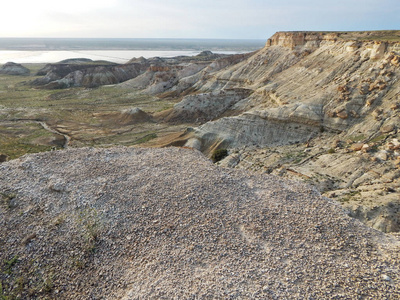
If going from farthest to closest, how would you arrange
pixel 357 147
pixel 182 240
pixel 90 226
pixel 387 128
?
pixel 387 128
pixel 357 147
pixel 90 226
pixel 182 240

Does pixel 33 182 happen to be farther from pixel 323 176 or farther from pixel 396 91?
pixel 396 91

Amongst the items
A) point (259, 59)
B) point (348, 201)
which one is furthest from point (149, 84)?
point (348, 201)

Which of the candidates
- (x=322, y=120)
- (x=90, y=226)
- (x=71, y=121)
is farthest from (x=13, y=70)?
(x=90, y=226)

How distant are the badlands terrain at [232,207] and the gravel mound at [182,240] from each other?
0.06 metres

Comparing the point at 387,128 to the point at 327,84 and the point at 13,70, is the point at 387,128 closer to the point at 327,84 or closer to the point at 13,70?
the point at 327,84

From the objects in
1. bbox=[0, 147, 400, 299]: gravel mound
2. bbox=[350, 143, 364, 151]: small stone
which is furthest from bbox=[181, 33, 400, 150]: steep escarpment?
bbox=[0, 147, 400, 299]: gravel mound

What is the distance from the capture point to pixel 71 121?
48.7 meters

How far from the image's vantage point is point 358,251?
12.5 meters

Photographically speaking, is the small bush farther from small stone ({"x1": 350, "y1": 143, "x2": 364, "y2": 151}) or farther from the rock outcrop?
the rock outcrop

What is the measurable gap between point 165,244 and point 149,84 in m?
78.2

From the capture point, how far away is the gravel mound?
11070 millimetres

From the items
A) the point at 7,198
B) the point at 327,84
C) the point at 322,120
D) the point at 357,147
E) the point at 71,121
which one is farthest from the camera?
the point at 71,121

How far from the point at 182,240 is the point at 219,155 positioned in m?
18.3

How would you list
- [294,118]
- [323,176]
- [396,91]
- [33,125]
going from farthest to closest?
1. [33,125]
2. [294,118]
3. [396,91]
4. [323,176]
